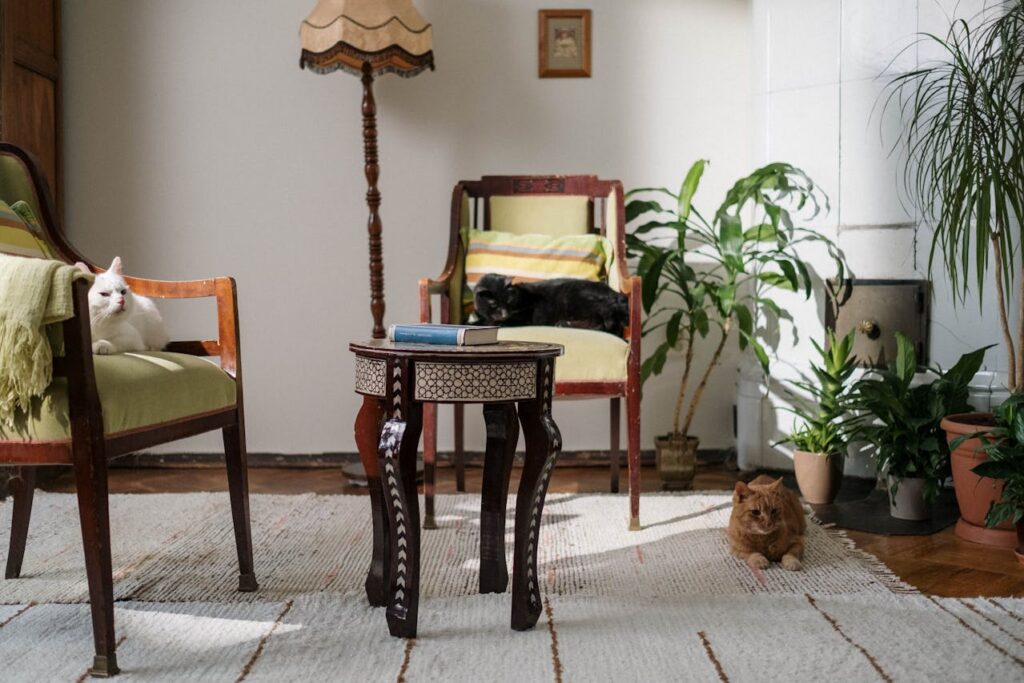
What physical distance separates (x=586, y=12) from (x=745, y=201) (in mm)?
A: 974

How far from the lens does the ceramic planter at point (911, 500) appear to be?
2.85 meters

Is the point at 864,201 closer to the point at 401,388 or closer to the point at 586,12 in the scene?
the point at 586,12

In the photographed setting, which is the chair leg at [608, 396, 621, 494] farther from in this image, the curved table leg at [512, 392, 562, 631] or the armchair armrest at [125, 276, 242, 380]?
the armchair armrest at [125, 276, 242, 380]

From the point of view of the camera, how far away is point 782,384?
3.59 m

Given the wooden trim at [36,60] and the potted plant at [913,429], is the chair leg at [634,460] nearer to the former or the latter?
the potted plant at [913,429]

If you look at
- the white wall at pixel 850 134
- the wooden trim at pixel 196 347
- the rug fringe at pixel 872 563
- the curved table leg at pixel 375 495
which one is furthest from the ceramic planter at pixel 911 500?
the wooden trim at pixel 196 347

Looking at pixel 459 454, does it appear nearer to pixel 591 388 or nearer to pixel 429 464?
pixel 429 464

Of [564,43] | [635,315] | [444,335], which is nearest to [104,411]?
[444,335]

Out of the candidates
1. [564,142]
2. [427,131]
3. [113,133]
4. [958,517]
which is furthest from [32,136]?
[958,517]

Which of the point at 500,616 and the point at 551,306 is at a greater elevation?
the point at 551,306

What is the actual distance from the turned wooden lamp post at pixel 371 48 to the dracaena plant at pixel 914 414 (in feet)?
5.43

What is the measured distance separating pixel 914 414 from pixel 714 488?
758 millimetres

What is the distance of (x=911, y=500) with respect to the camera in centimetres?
287

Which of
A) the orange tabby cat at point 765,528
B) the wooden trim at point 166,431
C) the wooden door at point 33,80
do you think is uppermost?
the wooden door at point 33,80
